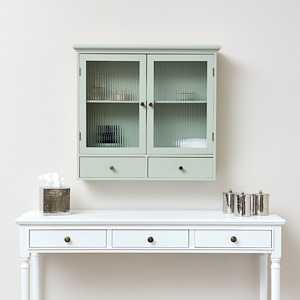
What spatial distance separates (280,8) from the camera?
3.30 m

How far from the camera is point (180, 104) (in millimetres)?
3174

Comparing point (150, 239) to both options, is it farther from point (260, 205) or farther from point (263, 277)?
point (263, 277)

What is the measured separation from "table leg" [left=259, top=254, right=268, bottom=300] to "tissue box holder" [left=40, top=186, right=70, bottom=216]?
132 cm

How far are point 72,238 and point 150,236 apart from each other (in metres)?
0.47

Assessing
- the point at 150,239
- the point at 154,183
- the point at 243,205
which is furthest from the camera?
the point at 154,183

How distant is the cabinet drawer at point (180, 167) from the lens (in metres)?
3.12

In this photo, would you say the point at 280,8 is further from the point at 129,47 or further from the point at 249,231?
the point at 249,231

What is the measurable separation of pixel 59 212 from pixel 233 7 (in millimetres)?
1798

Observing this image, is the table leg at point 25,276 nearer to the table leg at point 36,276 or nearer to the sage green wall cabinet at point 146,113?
the table leg at point 36,276

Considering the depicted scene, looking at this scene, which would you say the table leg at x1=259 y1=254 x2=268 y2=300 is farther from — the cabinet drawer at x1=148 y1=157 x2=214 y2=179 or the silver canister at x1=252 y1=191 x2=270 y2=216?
the cabinet drawer at x1=148 y1=157 x2=214 y2=179

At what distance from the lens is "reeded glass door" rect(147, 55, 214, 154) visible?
3119 millimetres

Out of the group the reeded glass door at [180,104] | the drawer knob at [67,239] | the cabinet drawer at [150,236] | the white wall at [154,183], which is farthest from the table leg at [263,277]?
the drawer knob at [67,239]

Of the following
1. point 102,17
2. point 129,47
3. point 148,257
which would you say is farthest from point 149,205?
point 102,17

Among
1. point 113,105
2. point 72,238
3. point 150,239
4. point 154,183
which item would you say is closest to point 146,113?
point 113,105
